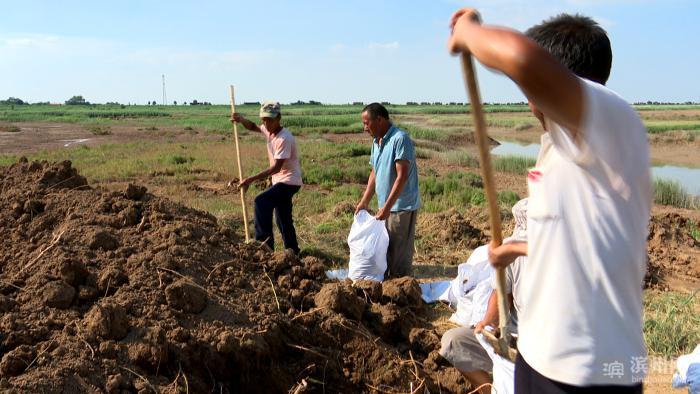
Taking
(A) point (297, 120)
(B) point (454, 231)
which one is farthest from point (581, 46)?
(A) point (297, 120)

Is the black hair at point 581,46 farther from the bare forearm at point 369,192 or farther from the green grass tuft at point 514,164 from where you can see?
the green grass tuft at point 514,164

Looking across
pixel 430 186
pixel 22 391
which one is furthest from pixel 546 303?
pixel 430 186

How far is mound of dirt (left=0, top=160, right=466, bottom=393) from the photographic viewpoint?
9.95 feet

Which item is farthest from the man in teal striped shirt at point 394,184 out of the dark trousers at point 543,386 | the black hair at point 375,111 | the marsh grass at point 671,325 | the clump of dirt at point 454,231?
the dark trousers at point 543,386

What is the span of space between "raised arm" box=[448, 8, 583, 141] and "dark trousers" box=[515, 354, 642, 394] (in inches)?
23.6

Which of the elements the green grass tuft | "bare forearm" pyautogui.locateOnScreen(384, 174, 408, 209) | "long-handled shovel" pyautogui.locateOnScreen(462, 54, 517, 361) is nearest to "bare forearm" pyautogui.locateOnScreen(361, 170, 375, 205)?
"bare forearm" pyautogui.locateOnScreen(384, 174, 408, 209)

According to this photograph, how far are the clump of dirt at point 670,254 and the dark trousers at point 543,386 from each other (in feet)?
16.4

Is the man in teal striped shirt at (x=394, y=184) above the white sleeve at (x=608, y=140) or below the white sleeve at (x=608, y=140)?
below

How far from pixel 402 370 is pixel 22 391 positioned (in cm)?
191

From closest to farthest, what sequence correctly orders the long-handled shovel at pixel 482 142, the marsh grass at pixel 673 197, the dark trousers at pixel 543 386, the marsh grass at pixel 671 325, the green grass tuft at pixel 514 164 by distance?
the dark trousers at pixel 543 386, the long-handled shovel at pixel 482 142, the marsh grass at pixel 671 325, the marsh grass at pixel 673 197, the green grass tuft at pixel 514 164

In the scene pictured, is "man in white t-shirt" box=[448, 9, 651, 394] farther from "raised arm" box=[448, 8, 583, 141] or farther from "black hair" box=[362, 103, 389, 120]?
"black hair" box=[362, 103, 389, 120]

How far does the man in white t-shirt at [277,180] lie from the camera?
230 inches

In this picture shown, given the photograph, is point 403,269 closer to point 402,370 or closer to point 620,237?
point 402,370

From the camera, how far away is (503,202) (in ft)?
34.1
